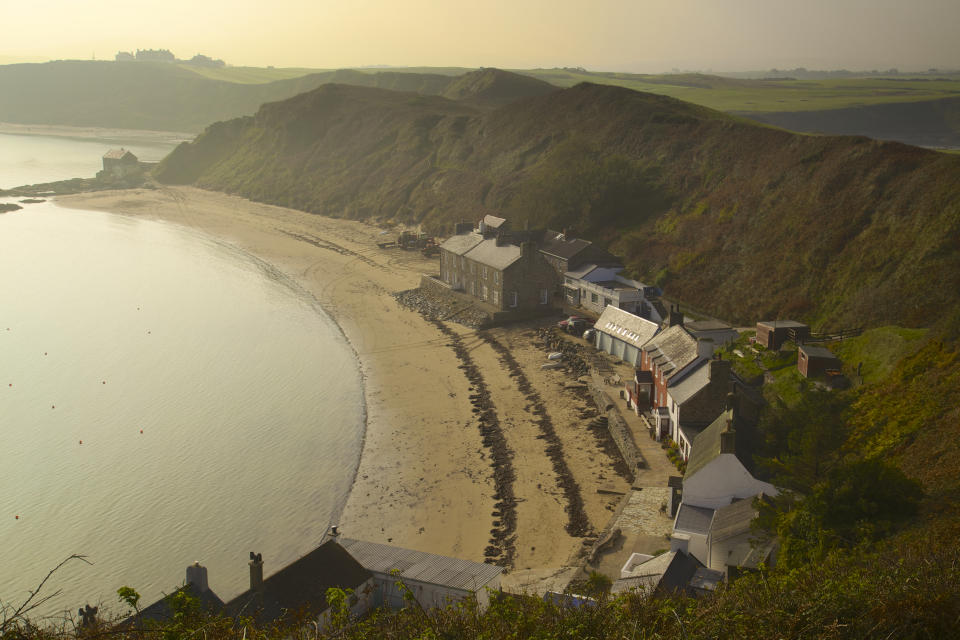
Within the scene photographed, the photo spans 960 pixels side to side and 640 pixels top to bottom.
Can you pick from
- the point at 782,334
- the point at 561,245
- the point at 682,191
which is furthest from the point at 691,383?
the point at 682,191

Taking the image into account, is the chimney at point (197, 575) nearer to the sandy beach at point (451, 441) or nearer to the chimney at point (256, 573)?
the chimney at point (256, 573)

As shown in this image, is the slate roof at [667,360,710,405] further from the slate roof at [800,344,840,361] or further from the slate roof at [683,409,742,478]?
the slate roof at [800,344,840,361]

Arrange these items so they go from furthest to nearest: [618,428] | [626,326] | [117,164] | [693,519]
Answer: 1. [117,164]
2. [626,326]
3. [618,428]
4. [693,519]

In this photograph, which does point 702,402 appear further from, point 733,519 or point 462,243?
point 462,243

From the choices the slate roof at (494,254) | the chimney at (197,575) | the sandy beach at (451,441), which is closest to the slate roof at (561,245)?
the slate roof at (494,254)

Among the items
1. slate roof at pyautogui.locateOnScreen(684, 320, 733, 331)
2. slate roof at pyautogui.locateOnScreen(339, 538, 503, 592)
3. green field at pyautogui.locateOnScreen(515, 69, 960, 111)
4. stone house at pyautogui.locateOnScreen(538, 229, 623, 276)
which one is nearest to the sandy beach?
slate roof at pyautogui.locateOnScreen(339, 538, 503, 592)

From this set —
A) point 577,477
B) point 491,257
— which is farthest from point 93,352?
point 577,477

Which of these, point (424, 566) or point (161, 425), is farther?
point (161, 425)

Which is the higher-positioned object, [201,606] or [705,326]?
[705,326]
